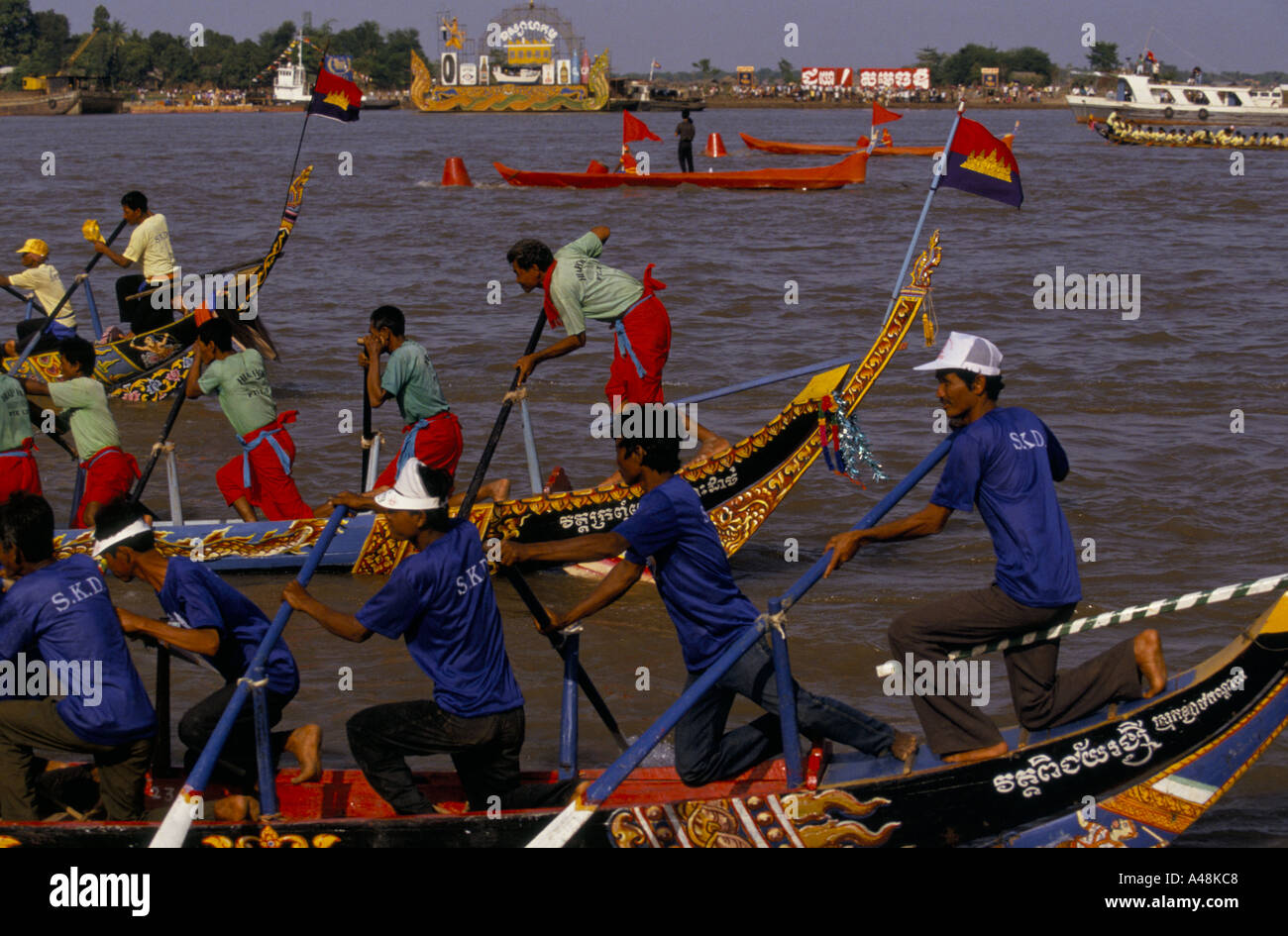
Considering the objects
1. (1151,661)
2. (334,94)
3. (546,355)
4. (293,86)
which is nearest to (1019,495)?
(1151,661)

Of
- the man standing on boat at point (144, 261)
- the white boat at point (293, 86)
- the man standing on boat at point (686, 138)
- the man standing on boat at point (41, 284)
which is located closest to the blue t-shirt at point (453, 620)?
the man standing on boat at point (41, 284)

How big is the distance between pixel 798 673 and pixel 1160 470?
5.45 meters

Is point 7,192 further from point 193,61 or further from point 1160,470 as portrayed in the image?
point 193,61

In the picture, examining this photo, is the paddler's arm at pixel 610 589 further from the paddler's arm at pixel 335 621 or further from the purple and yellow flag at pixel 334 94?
the purple and yellow flag at pixel 334 94

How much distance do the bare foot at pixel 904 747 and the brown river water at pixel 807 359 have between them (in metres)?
1.50

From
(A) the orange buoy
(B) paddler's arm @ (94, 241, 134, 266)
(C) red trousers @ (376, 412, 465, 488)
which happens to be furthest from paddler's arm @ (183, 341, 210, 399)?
(A) the orange buoy

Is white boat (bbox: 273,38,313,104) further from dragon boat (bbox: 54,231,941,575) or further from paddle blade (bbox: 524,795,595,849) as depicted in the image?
paddle blade (bbox: 524,795,595,849)

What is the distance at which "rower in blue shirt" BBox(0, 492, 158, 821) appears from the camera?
4805mm

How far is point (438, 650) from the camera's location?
4.91 meters

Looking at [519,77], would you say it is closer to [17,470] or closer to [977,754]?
[17,470]

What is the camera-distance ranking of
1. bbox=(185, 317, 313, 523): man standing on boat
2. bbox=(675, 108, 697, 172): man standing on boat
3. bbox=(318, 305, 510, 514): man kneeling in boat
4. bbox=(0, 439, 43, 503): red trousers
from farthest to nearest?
bbox=(675, 108, 697, 172): man standing on boat
bbox=(185, 317, 313, 523): man standing on boat
bbox=(318, 305, 510, 514): man kneeling in boat
bbox=(0, 439, 43, 503): red trousers

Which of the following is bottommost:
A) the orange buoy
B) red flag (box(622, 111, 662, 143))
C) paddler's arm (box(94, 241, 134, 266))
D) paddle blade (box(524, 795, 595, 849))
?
paddle blade (box(524, 795, 595, 849))

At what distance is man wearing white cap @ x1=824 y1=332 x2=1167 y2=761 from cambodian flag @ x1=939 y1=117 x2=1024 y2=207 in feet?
12.2

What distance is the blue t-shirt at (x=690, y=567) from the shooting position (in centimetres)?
501
